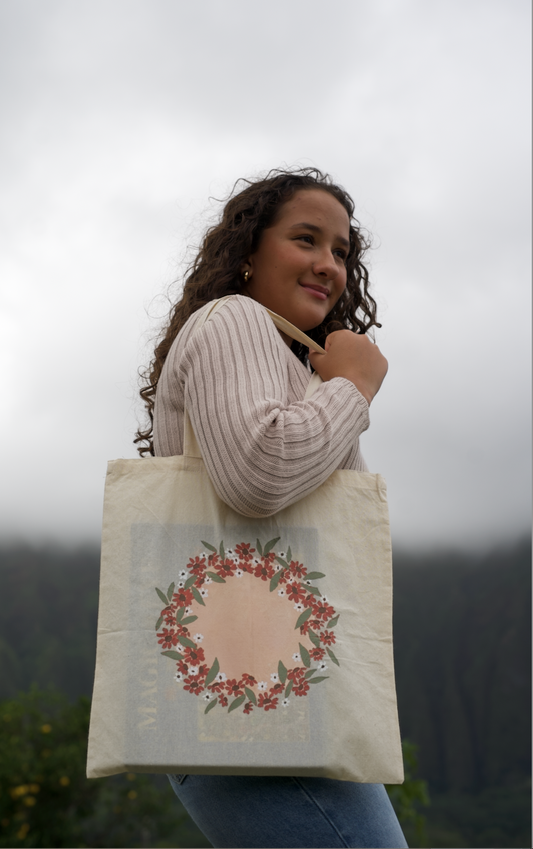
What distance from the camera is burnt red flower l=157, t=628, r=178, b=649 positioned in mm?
1223

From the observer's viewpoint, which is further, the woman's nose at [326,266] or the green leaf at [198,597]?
the woman's nose at [326,266]

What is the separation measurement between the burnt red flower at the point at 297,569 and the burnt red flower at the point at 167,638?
23 centimetres

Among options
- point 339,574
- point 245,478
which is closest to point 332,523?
point 339,574

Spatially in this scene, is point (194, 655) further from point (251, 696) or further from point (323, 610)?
point (323, 610)

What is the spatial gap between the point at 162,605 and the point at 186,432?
0.30 meters

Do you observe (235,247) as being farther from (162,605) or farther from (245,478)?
(162,605)

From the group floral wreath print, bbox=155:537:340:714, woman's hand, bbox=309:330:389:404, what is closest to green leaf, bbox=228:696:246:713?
floral wreath print, bbox=155:537:340:714

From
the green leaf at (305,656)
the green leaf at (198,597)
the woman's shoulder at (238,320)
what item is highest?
the woman's shoulder at (238,320)

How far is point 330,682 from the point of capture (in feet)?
4.03

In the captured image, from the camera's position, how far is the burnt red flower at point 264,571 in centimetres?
126

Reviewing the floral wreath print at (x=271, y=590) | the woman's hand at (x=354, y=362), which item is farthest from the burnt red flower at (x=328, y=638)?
the woman's hand at (x=354, y=362)

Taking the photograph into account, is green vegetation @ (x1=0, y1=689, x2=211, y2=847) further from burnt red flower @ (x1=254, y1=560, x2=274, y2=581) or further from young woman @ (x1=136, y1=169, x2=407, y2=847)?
burnt red flower @ (x1=254, y1=560, x2=274, y2=581)

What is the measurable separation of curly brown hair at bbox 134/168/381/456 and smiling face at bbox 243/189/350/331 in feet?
0.10

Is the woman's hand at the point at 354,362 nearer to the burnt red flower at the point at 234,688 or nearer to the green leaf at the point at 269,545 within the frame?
the green leaf at the point at 269,545
